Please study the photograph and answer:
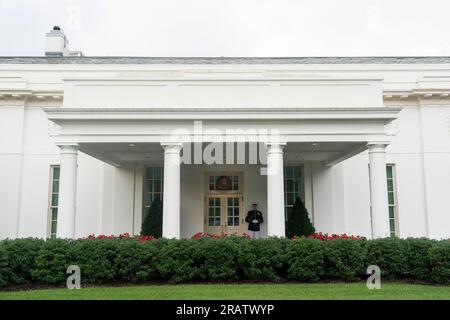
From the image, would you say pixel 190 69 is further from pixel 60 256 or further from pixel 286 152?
pixel 60 256

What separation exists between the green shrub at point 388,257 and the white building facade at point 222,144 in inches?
72.1

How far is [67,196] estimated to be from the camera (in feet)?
42.3

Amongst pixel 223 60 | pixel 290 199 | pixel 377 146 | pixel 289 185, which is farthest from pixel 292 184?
pixel 223 60

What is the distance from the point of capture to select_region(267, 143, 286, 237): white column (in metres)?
12.8

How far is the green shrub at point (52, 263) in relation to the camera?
34.1ft

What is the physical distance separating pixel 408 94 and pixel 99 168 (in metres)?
13.6

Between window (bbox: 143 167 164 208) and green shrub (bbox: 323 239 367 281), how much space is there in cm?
909

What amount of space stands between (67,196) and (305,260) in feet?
24.2

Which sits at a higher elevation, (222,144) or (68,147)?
(222,144)

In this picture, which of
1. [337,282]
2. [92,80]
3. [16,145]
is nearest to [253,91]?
[92,80]

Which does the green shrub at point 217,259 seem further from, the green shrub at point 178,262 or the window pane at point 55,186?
the window pane at point 55,186

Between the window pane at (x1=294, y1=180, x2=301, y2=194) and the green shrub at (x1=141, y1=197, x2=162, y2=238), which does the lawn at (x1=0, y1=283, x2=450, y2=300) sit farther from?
the window pane at (x1=294, y1=180, x2=301, y2=194)

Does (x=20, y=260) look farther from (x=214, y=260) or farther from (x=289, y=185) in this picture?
(x=289, y=185)
